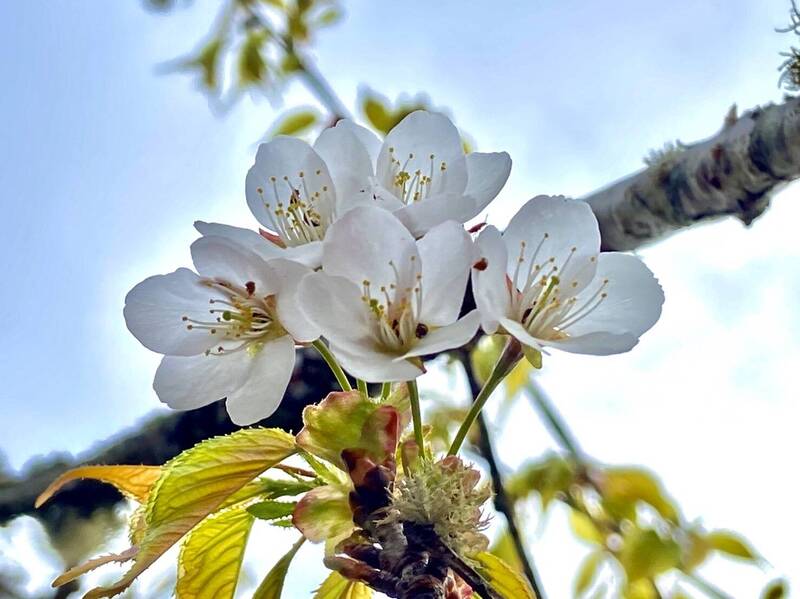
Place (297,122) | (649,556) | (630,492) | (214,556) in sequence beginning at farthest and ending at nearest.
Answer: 1. (297,122)
2. (630,492)
3. (649,556)
4. (214,556)

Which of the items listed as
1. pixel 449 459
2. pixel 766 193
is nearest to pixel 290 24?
pixel 766 193

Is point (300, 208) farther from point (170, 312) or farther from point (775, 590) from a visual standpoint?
point (775, 590)

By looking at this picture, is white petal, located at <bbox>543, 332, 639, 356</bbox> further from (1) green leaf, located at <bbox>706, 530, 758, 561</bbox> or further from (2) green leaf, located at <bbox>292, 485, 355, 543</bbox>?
(1) green leaf, located at <bbox>706, 530, 758, 561</bbox>

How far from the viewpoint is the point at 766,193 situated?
867mm

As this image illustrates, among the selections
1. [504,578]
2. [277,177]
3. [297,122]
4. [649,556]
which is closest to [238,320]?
[277,177]

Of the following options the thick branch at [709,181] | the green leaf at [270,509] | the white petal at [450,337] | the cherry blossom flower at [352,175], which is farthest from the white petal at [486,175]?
the thick branch at [709,181]

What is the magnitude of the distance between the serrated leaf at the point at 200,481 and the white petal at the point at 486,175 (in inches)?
8.0

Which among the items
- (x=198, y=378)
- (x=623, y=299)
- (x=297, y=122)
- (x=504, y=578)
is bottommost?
(x=504, y=578)

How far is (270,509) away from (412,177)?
258 mm

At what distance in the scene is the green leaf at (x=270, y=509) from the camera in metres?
0.50

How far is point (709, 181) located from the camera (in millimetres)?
903

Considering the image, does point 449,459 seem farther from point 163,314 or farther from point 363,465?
point 163,314

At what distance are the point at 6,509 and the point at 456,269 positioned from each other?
35.0 inches

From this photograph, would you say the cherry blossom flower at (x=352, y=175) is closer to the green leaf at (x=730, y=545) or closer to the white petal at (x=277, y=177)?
the white petal at (x=277, y=177)
